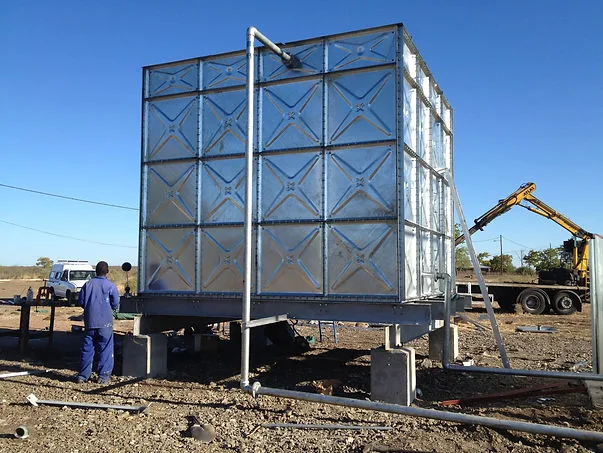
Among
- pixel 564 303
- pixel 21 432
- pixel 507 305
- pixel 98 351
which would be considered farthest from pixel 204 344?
pixel 564 303

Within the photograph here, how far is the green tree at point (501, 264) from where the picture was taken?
Result: 49.9 m

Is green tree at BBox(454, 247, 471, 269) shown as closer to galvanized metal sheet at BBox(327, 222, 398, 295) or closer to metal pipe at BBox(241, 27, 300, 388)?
galvanized metal sheet at BBox(327, 222, 398, 295)

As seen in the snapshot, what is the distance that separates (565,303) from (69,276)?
20573 millimetres

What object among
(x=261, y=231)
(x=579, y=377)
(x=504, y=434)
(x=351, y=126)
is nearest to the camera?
(x=504, y=434)

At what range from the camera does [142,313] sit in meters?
8.17

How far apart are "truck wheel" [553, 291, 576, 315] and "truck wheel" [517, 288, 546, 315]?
51 centimetres

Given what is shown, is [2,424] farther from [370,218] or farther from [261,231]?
[370,218]

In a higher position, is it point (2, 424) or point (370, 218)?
point (370, 218)

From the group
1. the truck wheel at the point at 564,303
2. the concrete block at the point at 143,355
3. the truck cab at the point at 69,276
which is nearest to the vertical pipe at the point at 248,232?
the concrete block at the point at 143,355

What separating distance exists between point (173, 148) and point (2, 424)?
4.28m

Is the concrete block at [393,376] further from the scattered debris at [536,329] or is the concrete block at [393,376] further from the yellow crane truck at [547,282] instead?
the yellow crane truck at [547,282]

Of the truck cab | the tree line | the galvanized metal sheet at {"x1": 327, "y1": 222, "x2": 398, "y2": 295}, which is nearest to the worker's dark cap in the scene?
the galvanized metal sheet at {"x1": 327, "y1": 222, "x2": 398, "y2": 295}

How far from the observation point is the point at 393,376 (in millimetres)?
6598

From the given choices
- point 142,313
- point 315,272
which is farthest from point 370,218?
point 142,313
